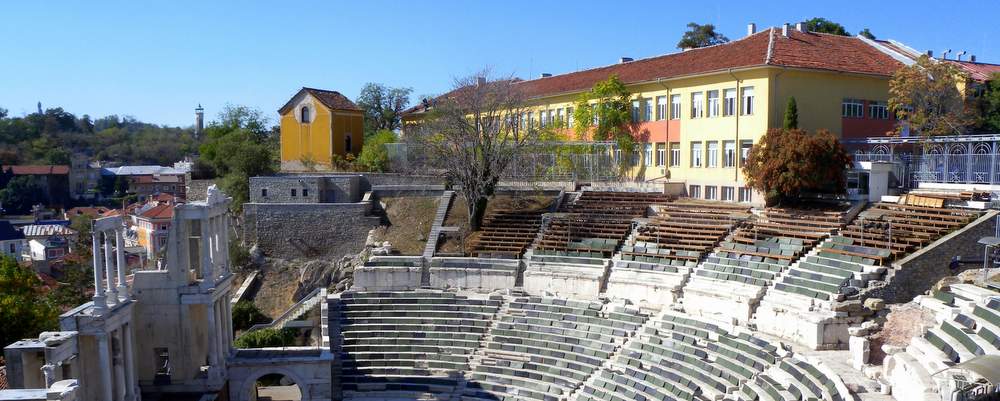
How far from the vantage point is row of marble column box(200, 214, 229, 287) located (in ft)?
68.7

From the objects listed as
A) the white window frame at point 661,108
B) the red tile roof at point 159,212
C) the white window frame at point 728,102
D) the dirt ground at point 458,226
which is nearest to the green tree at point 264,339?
the dirt ground at point 458,226

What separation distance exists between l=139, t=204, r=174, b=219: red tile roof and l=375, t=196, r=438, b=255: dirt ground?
24571 millimetres

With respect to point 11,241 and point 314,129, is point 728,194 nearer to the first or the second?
point 314,129

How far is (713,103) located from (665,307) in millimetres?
11802

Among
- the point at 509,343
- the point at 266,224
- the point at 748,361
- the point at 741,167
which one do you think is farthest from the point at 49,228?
the point at 748,361

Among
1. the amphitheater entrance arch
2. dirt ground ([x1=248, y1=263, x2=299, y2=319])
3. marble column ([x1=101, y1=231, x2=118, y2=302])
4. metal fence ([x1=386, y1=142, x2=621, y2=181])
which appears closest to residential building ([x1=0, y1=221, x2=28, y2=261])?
dirt ground ([x1=248, y1=263, x2=299, y2=319])

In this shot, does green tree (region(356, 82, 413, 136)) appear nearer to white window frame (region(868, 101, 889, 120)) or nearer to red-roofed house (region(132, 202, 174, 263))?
red-roofed house (region(132, 202, 174, 263))

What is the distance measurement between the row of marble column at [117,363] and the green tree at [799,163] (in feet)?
70.0

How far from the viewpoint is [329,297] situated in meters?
27.7

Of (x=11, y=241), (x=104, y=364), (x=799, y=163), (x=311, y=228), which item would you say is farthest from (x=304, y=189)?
(x=11, y=241)

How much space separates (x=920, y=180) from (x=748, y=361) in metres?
13.5

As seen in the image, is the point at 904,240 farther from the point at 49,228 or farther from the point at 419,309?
the point at 49,228

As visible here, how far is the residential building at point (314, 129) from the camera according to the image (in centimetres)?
4422

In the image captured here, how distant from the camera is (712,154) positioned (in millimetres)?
32312
